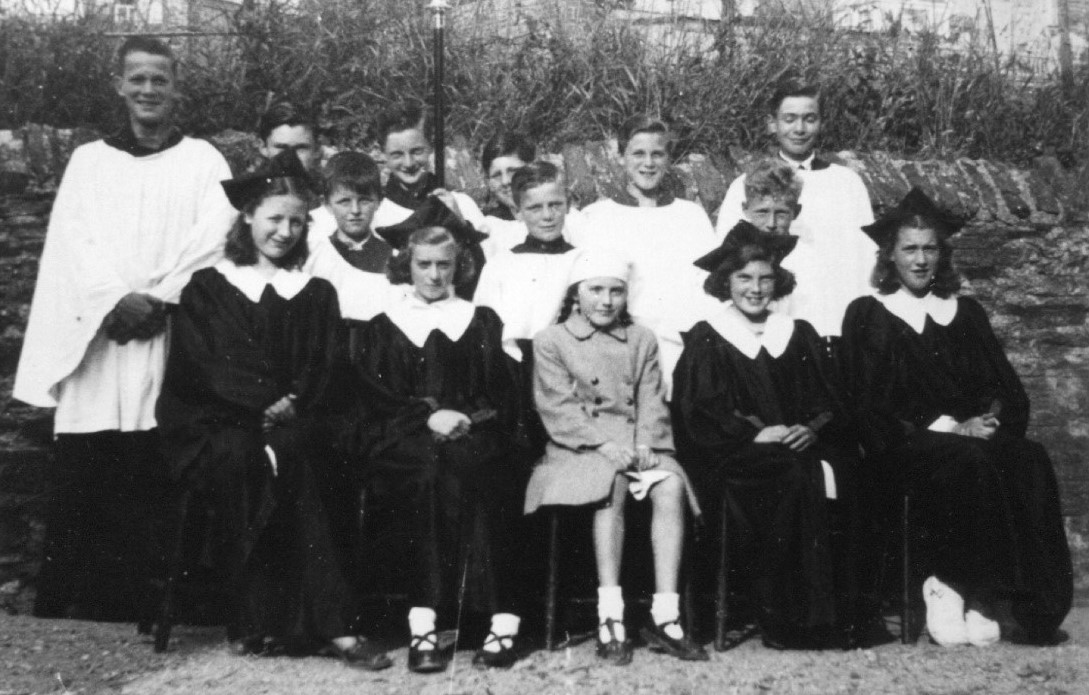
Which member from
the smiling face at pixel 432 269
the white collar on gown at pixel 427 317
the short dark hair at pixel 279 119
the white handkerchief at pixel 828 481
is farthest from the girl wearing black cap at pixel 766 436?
the short dark hair at pixel 279 119

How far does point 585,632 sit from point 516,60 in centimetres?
405

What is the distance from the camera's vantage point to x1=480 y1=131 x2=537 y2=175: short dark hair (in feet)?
20.1

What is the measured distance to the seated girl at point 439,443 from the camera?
14.9 feet

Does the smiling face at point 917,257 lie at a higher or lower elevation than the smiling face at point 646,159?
lower

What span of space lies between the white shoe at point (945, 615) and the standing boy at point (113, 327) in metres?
3.46

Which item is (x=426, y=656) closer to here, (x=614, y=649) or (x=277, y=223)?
(x=614, y=649)

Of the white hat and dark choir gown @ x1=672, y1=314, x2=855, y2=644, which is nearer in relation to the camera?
dark choir gown @ x1=672, y1=314, x2=855, y2=644

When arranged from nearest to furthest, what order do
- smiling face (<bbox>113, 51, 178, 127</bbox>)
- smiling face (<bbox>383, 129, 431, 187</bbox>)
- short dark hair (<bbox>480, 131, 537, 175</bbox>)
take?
smiling face (<bbox>113, 51, 178, 127</bbox>)
smiling face (<bbox>383, 129, 431, 187</bbox>)
short dark hair (<bbox>480, 131, 537, 175</bbox>)

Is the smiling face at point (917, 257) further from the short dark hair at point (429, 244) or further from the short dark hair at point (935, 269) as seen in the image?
the short dark hair at point (429, 244)

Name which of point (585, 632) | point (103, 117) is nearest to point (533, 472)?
point (585, 632)

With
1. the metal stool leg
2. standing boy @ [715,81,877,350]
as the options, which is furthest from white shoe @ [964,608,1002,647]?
the metal stool leg

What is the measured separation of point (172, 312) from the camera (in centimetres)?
522

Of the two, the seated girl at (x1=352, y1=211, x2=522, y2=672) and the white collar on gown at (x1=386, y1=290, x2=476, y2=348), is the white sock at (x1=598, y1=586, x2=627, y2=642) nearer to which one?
the seated girl at (x1=352, y1=211, x2=522, y2=672)

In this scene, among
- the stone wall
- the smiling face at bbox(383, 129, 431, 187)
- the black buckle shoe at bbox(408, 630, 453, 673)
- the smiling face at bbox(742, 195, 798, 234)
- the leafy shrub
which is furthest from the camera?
the leafy shrub
